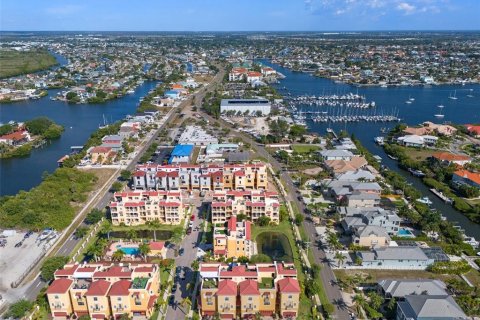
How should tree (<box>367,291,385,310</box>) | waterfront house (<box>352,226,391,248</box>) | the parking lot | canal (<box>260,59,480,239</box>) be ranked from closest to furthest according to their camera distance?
tree (<box>367,291,385,310</box>), the parking lot, waterfront house (<box>352,226,391,248</box>), canal (<box>260,59,480,239</box>)

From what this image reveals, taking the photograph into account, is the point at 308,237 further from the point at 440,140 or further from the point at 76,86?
the point at 76,86

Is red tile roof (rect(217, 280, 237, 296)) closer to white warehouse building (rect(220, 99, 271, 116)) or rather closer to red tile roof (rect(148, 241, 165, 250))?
red tile roof (rect(148, 241, 165, 250))

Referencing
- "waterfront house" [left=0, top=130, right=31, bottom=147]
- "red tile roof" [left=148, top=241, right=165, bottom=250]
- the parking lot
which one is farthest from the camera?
"waterfront house" [left=0, top=130, right=31, bottom=147]

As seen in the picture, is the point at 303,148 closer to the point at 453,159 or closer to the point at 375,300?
the point at 453,159

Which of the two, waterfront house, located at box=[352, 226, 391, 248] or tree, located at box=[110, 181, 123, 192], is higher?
waterfront house, located at box=[352, 226, 391, 248]

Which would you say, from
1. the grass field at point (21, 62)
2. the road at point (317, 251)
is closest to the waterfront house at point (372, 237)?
the road at point (317, 251)

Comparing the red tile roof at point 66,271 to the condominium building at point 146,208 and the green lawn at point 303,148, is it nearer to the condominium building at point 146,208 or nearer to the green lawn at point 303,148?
the condominium building at point 146,208

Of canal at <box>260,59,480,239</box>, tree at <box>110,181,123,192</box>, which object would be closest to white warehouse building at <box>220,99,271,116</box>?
canal at <box>260,59,480,239</box>
